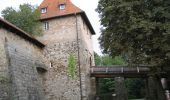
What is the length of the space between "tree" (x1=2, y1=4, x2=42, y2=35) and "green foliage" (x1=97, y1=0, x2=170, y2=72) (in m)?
7.86

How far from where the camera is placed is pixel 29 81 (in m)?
20.8

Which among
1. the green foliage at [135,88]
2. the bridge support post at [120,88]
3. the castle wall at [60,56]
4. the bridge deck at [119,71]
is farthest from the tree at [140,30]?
the green foliage at [135,88]

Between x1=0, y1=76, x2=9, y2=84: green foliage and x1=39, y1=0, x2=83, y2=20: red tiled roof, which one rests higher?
x1=39, y1=0, x2=83, y2=20: red tiled roof

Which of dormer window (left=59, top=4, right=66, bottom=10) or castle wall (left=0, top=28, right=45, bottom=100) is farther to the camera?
dormer window (left=59, top=4, right=66, bottom=10)

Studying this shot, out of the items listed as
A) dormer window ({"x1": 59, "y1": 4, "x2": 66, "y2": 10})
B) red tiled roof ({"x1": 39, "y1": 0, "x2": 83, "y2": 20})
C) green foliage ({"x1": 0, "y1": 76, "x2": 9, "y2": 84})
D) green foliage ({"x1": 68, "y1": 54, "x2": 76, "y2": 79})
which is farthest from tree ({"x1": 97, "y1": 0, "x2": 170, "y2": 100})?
dormer window ({"x1": 59, "y1": 4, "x2": 66, "y2": 10})

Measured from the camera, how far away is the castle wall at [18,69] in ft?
56.8

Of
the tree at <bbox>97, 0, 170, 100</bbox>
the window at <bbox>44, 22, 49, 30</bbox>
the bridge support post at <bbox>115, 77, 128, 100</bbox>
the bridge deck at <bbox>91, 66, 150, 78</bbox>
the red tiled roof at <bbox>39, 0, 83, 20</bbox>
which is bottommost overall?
the bridge support post at <bbox>115, 77, 128, 100</bbox>

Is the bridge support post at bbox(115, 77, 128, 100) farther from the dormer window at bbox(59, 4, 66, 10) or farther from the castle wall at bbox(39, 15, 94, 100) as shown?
the dormer window at bbox(59, 4, 66, 10)

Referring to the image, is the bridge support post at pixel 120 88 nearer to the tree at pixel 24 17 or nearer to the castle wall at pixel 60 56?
the castle wall at pixel 60 56

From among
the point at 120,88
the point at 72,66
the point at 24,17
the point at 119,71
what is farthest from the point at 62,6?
the point at 120,88

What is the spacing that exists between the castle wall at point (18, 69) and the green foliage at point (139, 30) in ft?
19.4

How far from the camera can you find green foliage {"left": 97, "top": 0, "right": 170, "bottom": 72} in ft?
56.5

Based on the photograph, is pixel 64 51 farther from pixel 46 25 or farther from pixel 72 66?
pixel 46 25

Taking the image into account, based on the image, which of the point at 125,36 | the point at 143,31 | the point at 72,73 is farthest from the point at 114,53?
the point at 72,73
